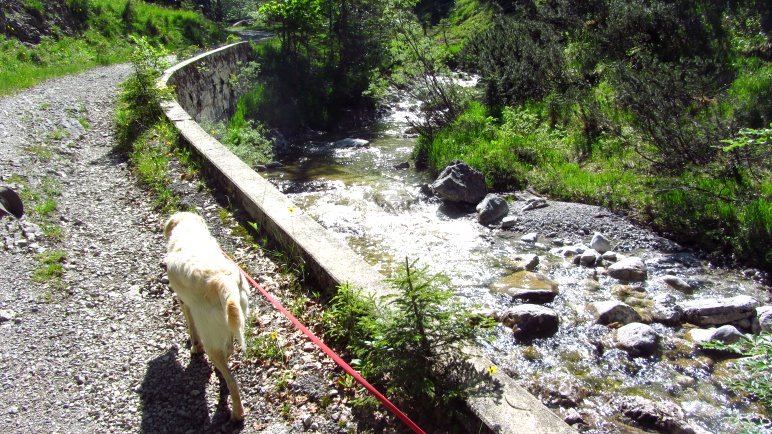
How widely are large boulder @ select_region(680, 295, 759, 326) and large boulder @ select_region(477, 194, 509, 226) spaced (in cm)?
378

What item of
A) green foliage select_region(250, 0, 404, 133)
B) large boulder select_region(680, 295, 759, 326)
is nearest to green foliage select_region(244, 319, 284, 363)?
large boulder select_region(680, 295, 759, 326)

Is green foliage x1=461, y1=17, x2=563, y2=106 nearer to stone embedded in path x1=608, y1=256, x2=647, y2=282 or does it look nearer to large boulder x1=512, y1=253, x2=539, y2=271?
large boulder x1=512, y1=253, x2=539, y2=271

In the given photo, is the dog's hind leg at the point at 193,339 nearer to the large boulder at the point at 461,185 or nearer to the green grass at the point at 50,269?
the green grass at the point at 50,269

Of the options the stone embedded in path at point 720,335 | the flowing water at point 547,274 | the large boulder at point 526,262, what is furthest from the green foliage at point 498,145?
the stone embedded in path at point 720,335

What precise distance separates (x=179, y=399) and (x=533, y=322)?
3.88 metres

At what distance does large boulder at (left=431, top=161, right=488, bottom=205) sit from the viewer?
10.4 metres

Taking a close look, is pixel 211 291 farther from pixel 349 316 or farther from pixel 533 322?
pixel 533 322

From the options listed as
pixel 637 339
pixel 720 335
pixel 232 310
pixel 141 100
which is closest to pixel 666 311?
pixel 720 335

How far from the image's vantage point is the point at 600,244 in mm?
8047

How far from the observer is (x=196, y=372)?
4.16m

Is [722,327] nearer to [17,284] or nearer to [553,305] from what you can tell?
[553,305]

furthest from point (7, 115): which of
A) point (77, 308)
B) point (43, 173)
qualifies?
point (77, 308)

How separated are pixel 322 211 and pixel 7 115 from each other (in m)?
5.98

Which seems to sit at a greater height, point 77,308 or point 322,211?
point 77,308
